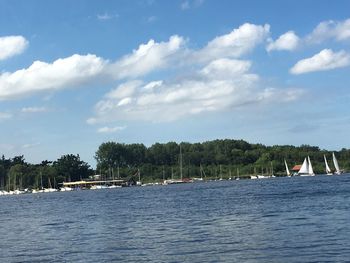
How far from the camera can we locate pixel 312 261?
3462 centimetres

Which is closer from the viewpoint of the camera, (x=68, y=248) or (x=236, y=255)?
(x=236, y=255)

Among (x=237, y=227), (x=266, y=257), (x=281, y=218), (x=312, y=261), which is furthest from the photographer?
(x=281, y=218)

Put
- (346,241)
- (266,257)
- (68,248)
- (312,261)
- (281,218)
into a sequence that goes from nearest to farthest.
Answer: (312,261) → (266,257) → (346,241) → (68,248) → (281,218)

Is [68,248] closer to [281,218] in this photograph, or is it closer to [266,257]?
[266,257]

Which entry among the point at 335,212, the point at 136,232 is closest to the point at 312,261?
the point at 136,232

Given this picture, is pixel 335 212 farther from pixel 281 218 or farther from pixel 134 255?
pixel 134 255

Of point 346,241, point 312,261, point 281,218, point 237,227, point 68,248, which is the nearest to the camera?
Answer: point 312,261

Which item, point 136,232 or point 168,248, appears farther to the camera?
point 136,232

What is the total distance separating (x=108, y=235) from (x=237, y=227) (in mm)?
12073

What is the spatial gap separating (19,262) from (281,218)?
3045 centimetres

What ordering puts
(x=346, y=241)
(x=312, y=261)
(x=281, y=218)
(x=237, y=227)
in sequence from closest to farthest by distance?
(x=312, y=261)
(x=346, y=241)
(x=237, y=227)
(x=281, y=218)

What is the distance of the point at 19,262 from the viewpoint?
135 feet

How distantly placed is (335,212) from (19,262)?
36.9 metres

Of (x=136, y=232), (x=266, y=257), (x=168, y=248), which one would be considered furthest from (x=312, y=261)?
(x=136, y=232)
